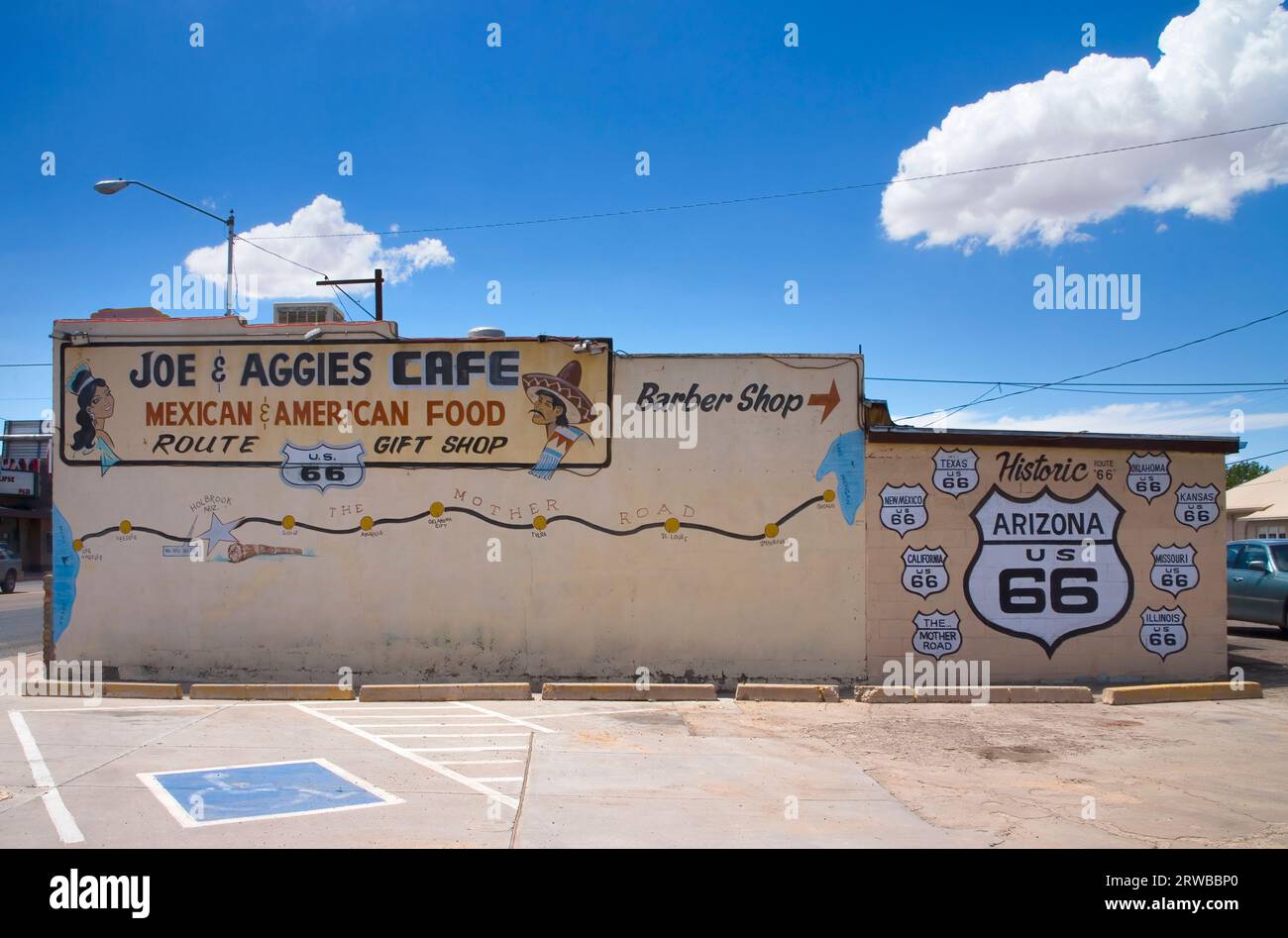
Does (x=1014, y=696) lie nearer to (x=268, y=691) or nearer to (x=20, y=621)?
(x=268, y=691)

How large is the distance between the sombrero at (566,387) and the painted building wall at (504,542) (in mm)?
53

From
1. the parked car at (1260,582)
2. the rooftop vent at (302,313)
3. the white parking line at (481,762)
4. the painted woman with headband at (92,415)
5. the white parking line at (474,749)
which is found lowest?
the white parking line at (474,749)

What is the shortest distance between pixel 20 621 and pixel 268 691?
1295cm

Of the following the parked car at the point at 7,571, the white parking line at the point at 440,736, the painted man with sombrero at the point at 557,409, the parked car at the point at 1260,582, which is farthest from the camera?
the parked car at the point at 7,571

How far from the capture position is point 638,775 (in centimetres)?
796

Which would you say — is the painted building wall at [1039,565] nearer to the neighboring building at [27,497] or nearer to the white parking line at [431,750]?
the white parking line at [431,750]

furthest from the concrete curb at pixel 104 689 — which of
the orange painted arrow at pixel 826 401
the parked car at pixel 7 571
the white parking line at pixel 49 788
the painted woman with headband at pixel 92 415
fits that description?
the parked car at pixel 7 571

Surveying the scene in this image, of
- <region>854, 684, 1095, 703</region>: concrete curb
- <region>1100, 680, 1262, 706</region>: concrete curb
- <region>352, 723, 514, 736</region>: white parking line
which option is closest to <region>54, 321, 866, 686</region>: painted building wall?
<region>854, 684, 1095, 703</region>: concrete curb

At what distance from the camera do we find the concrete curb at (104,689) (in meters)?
11.5

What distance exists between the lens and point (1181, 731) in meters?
9.98

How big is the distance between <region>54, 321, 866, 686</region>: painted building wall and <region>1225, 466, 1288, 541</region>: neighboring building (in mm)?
26947

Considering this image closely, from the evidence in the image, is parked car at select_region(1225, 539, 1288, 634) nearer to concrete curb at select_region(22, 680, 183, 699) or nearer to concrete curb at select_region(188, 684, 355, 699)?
concrete curb at select_region(188, 684, 355, 699)
